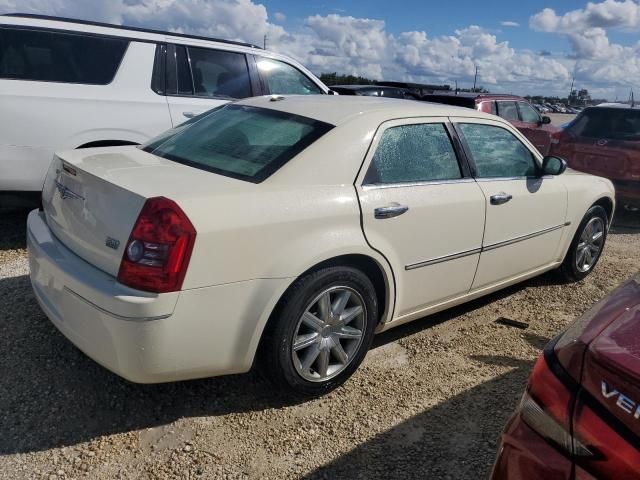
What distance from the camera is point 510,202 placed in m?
3.86

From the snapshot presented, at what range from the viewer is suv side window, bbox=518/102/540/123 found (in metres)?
11.3

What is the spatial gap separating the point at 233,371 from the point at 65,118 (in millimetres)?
3139

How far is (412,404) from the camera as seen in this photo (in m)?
3.08

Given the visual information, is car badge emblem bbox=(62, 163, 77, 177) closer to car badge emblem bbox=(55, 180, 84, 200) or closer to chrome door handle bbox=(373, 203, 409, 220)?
car badge emblem bbox=(55, 180, 84, 200)

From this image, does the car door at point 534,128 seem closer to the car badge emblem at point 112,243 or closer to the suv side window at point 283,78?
the suv side window at point 283,78

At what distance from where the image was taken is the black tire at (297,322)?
272 centimetres

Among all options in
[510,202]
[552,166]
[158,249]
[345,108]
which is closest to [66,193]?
[158,249]

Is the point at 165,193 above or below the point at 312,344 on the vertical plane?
above

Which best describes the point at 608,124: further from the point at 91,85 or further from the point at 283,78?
the point at 91,85

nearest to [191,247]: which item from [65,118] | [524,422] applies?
[524,422]

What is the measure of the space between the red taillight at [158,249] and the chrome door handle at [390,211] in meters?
1.05

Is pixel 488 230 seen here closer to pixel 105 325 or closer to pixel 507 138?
pixel 507 138

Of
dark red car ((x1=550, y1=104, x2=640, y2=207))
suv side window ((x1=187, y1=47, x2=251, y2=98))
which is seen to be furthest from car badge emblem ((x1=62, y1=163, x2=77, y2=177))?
dark red car ((x1=550, y1=104, x2=640, y2=207))

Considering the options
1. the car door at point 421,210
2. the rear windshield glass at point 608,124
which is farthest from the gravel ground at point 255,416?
the rear windshield glass at point 608,124
